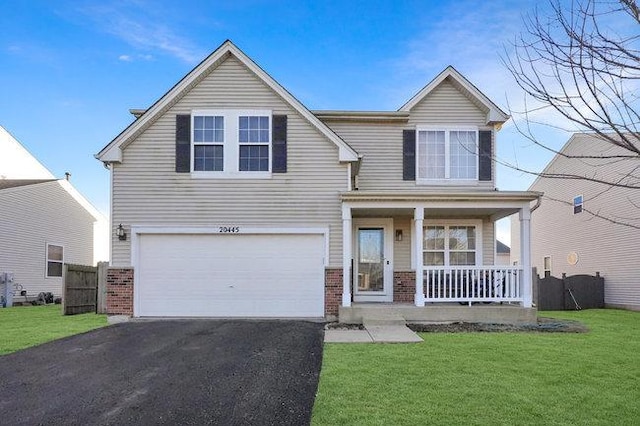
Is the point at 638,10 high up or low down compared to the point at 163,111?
down

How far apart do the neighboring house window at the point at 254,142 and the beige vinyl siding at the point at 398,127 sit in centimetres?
289

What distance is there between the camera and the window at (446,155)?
1411 cm

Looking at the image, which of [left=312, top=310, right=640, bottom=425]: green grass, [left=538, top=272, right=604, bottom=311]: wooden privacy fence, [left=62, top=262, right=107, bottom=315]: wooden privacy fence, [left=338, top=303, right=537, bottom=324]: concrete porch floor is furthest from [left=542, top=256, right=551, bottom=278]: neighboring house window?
[left=62, top=262, right=107, bottom=315]: wooden privacy fence

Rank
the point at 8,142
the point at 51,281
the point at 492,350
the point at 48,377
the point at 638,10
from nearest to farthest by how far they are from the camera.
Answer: the point at 638,10
the point at 48,377
the point at 492,350
the point at 51,281
the point at 8,142

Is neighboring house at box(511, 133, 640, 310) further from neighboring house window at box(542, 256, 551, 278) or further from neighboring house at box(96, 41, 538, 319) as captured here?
neighboring house at box(96, 41, 538, 319)

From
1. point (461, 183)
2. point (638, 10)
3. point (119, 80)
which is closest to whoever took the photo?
point (638, 10)

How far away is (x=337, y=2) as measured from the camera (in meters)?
12.9

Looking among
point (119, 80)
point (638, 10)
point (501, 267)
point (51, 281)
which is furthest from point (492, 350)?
point (51, 281)

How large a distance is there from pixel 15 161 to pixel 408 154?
21.6 m

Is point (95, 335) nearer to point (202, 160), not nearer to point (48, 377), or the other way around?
point (48, 377)

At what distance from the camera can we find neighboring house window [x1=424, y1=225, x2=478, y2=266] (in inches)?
563

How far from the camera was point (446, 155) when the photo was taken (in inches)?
558

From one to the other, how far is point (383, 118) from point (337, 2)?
335 cm

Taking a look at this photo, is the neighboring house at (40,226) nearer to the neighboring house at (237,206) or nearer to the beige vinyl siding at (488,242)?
the neighboring house at (237,206)
